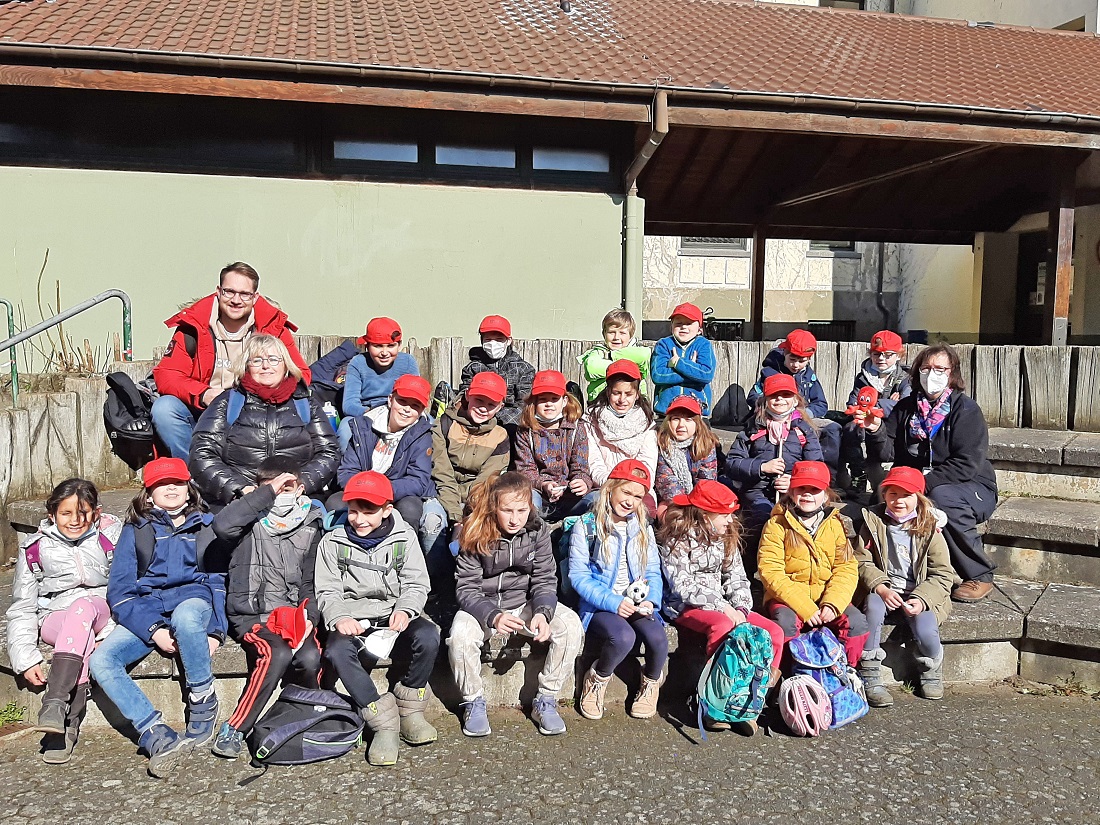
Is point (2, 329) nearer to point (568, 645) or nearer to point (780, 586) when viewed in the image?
point (568, 645)

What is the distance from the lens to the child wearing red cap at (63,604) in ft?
11.7

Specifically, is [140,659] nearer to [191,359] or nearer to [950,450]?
[191,359]

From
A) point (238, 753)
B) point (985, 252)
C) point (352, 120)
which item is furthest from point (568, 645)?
point (985, 252)

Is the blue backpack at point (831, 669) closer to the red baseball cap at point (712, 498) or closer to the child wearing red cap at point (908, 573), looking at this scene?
the child wearing red cap at point (908, 573)

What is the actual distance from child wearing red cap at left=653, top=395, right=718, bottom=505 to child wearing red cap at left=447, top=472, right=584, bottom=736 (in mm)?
1005

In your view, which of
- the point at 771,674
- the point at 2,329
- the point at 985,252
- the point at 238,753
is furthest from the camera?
the point at 985,252

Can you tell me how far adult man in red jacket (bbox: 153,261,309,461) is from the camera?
15.9 feet

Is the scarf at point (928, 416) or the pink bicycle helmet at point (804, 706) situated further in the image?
the scarf at point (928, 416)

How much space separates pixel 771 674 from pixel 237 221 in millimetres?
6519

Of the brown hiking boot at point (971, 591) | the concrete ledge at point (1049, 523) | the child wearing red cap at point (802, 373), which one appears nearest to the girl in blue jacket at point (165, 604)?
the child wearing red cap at point (802, 373)

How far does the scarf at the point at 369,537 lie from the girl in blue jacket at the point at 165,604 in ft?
2.13

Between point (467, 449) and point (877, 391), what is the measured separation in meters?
2.71

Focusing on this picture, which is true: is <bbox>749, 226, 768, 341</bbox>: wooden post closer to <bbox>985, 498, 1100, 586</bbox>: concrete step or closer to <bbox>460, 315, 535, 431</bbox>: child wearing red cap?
<bbox>460, 315, 535, 431</bbox>: child wearing red cap

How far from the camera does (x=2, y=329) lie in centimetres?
770
